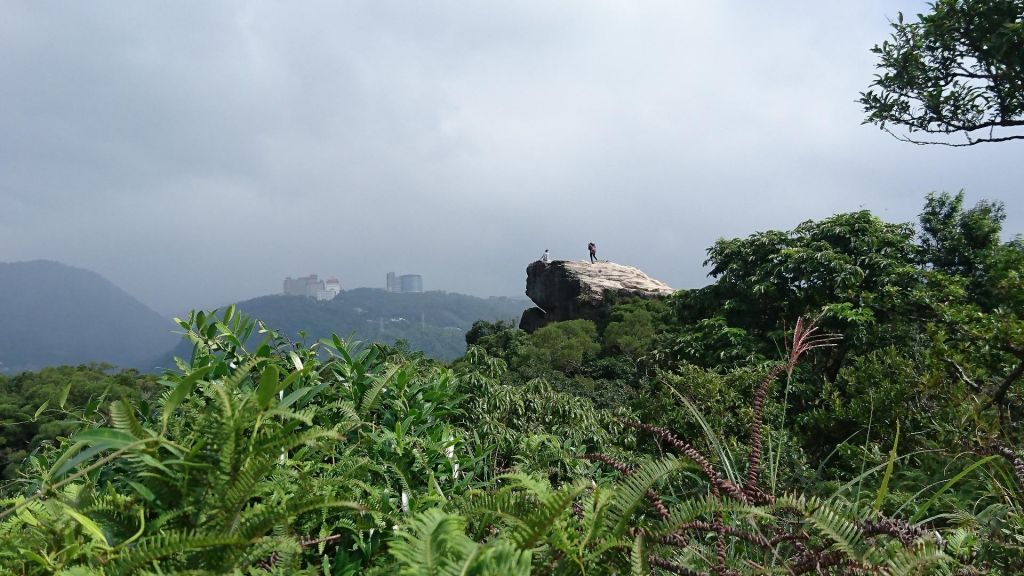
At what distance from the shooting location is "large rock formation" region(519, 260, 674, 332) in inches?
1241

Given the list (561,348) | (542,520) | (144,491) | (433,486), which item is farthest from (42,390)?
(542,520)

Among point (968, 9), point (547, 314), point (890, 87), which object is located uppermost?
point (968, 9)

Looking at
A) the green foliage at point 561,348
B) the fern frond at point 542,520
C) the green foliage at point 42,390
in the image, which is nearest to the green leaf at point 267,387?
the fern frond at point 542,520

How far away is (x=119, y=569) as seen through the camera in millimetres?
806

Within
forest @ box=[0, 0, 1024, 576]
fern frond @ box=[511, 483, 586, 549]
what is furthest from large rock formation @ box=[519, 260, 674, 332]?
fern frond @ box=[511, 483, 586, 549]

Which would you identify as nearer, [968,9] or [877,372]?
[877,372]

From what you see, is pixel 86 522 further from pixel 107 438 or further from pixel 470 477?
pixel 470 477

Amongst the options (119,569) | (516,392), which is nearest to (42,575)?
(119,569)

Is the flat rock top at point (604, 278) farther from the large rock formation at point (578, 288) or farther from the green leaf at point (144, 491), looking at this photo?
the green leaf at point (144, 491)

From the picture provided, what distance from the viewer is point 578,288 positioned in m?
32.6

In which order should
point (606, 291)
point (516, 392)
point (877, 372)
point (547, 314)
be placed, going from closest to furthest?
point (516, 392) < point (877, 372) < point (606, 291) < point (547, 314)

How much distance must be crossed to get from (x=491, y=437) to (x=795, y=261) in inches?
348

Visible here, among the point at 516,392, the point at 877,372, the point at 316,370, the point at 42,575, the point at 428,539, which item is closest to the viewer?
the point at 428,539

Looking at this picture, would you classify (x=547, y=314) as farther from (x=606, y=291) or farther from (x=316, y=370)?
→ (x=316, y=370)
